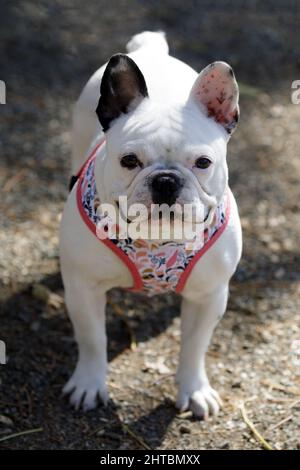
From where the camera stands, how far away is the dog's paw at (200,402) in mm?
3338

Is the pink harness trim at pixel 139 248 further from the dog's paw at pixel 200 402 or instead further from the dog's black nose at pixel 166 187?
the dog's paw at pixel 200 402

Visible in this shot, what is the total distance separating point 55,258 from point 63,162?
106cm

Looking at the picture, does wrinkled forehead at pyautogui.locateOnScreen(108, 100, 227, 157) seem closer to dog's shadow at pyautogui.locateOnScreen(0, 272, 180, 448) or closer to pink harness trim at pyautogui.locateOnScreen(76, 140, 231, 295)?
pink harness trim at pyautogui.locateOnScreen(76, 140, 231, 295)

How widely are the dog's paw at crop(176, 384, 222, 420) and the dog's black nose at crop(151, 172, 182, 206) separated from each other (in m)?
1.14

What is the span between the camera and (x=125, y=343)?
3.74 metres

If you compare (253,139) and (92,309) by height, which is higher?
(253,139)

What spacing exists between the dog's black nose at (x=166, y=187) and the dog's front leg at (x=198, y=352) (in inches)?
29.4

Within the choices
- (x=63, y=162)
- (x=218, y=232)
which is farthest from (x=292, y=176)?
(x=218, y=232)

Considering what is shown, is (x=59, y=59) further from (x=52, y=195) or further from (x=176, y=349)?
(x=176, y=349)

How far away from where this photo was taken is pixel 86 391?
3330 millimetres

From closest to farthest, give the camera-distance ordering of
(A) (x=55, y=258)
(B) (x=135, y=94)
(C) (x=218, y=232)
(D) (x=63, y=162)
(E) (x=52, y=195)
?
(B) (x=135, y=94)
(C) (x=218, y=232)
(A) (x=55, y=258)
(E) (x=52, y=195)
(D) (x=63, y=162)

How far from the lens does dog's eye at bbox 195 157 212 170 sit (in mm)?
2561

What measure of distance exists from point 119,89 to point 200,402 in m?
1.35

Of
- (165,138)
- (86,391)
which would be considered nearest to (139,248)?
(165,138)
